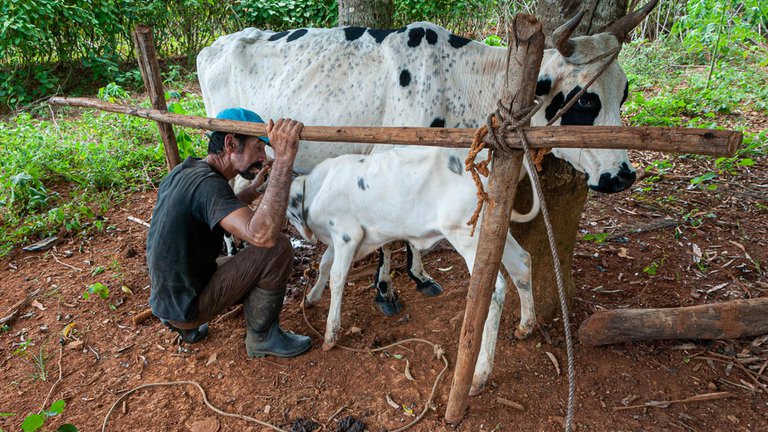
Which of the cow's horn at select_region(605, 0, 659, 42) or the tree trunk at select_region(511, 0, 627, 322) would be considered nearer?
the cow's horn at select_region(605, 0, 659, 42)

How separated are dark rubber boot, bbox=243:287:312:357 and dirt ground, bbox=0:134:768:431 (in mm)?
80

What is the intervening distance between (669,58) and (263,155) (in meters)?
10.0

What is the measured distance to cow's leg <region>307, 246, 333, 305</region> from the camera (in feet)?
12.5

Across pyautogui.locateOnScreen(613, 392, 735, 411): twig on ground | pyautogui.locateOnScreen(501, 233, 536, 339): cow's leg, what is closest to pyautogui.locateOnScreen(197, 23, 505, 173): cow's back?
pyautogui.locateOnScreen(501, 233, 536, 339): cow's leg

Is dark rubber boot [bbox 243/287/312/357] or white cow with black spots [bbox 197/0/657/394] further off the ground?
white cow with black spots [bbox 197/0/657/394]

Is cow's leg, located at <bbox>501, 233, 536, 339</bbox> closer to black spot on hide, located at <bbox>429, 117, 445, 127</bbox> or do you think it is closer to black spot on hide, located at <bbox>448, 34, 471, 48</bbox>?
black spot on hide, located at <bbox>429, 117, 445, 127</bbox>

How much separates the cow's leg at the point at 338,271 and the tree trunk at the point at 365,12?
9.01 ft

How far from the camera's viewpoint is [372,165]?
10.7 ft

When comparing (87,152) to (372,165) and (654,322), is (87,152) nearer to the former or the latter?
(372,165)

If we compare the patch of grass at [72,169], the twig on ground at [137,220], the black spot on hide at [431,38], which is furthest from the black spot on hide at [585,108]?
the twig on ground at [137,220]

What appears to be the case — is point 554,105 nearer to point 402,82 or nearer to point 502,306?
point 402,82

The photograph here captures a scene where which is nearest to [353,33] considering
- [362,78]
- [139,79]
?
[362,78]

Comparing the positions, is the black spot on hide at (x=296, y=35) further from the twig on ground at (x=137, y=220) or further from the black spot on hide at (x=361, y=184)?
the twig on ground at (x=137, y=220)

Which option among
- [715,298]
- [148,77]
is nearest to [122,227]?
[148,77]
